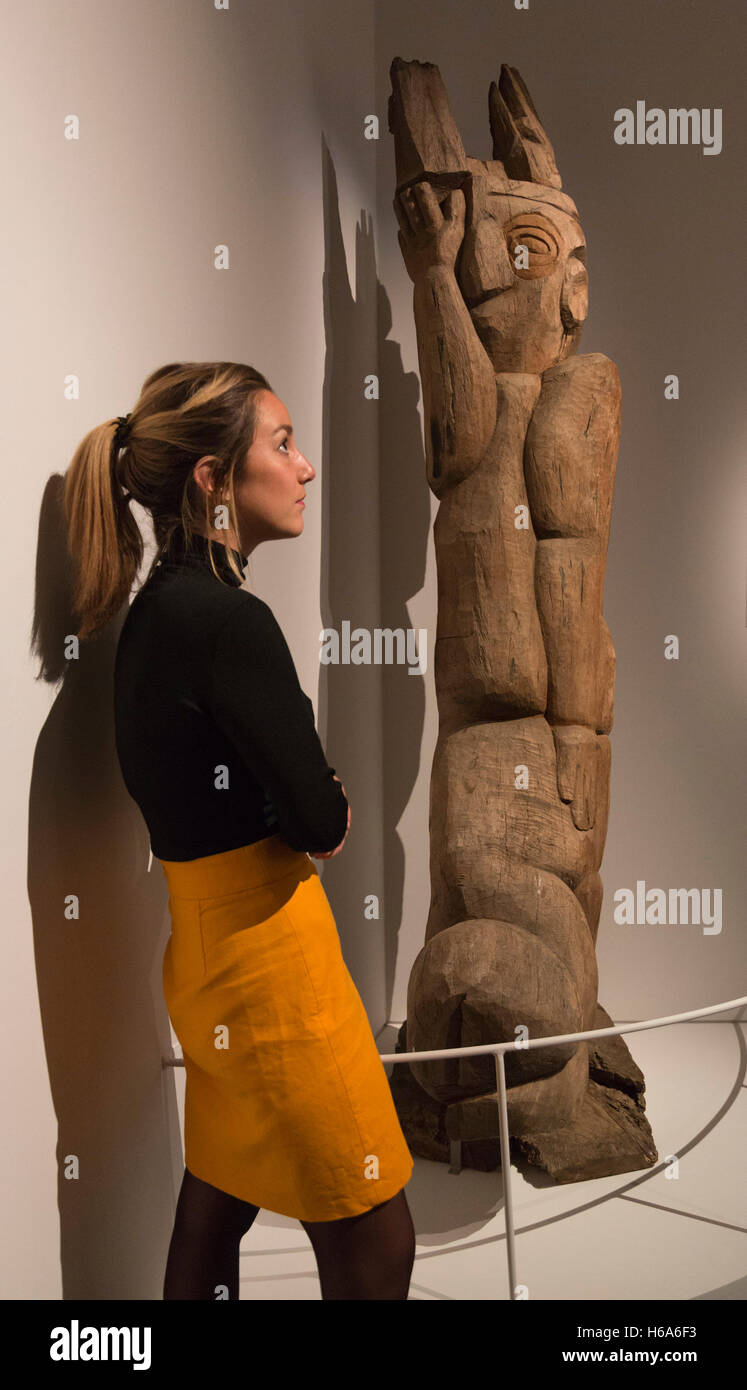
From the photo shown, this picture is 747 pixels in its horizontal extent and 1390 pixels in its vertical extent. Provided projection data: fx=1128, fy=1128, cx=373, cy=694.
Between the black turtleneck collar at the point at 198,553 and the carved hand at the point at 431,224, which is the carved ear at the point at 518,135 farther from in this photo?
the black turtleneck collar at the point at 198,553

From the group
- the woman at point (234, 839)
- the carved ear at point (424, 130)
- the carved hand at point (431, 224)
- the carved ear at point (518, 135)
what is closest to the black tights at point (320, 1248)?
the woman at point (234, 839)

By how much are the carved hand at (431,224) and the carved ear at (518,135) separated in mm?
296

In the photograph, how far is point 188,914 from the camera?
1.52 m

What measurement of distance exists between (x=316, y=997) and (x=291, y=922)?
103mm

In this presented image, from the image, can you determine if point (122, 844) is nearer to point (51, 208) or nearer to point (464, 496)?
point (51, 208)

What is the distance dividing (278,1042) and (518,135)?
10.3ft

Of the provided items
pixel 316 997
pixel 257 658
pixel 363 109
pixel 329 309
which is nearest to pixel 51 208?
pixel 257 658

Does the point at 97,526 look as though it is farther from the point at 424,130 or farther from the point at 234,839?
the point at 424,130

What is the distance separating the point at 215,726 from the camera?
147cm

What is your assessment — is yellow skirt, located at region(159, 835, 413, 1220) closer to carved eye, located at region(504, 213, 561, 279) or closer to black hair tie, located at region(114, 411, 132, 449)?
black hair tie, located at region(114, 411, 132, 449)

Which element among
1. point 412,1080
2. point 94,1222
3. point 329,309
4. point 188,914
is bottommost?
point 412,1080

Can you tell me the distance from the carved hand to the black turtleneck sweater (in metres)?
2.18

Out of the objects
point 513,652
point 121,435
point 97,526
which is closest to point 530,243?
point 513,652

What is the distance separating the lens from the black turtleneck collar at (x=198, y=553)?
1559mm
